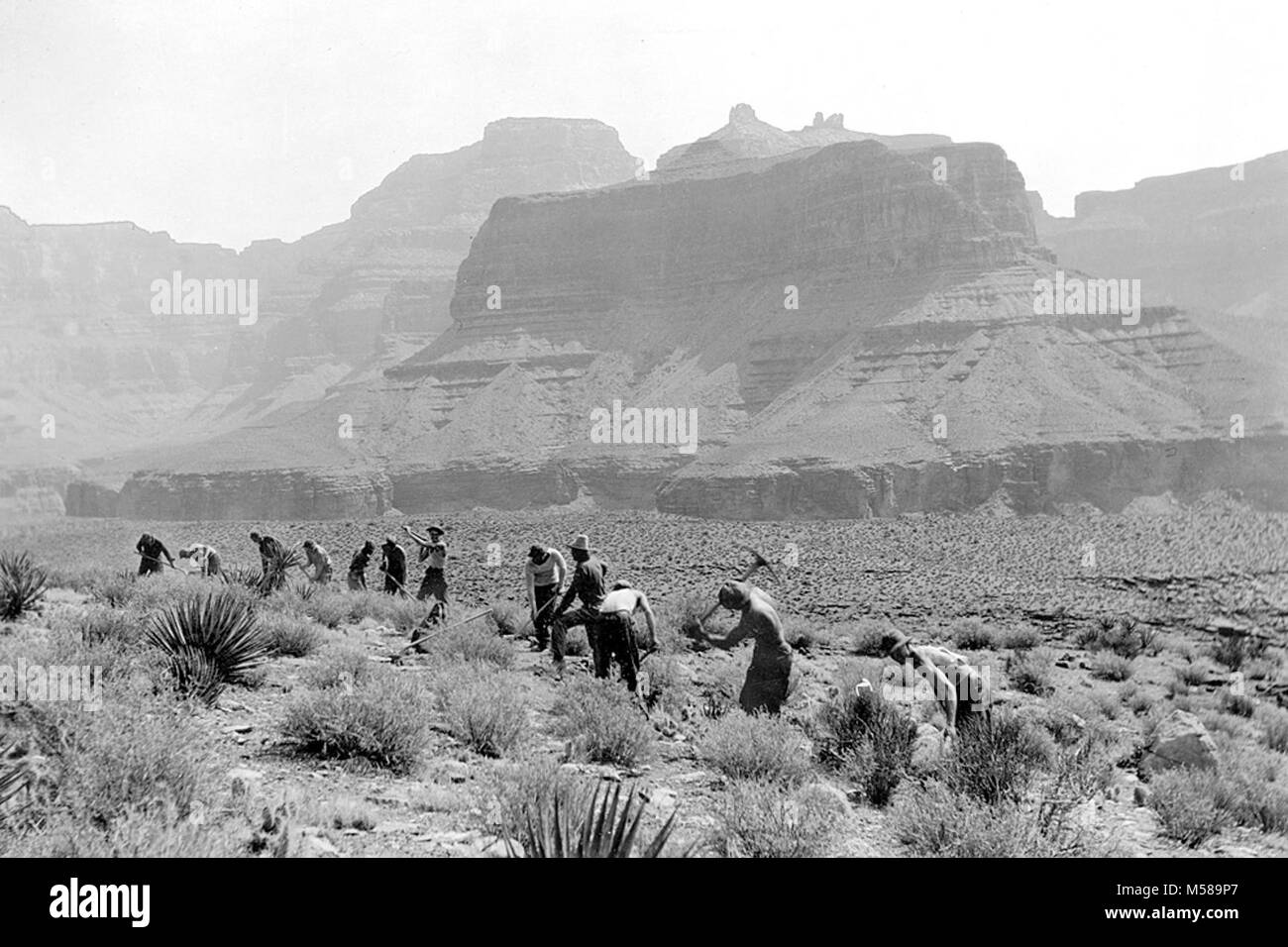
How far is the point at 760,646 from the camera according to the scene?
9242 millimetres

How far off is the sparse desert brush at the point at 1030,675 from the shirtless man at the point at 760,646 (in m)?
6.69

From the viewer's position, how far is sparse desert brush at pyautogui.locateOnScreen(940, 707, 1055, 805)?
6.77 metres

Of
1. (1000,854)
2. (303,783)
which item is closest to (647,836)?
(1000,854)

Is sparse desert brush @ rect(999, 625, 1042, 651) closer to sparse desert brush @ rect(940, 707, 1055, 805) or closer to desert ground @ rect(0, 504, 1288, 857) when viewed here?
desert ground @ rect(0, 504, 1288, 857)

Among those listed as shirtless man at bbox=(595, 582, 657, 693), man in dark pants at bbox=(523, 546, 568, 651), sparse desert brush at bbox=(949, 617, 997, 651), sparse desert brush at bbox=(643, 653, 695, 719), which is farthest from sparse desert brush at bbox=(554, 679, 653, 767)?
sparse desert brush at bbox=(949, 617, 997, 651)

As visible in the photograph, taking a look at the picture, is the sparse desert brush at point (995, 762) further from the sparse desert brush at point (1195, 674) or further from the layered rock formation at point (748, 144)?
the layered rock formation at point (748, 144)

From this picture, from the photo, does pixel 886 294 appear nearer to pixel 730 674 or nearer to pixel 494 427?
pixel 494 427

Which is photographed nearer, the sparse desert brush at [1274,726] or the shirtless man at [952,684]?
the shirtless man at [952,684]

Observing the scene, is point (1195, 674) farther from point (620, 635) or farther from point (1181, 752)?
point (620, 635)

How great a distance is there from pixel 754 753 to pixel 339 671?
4.27 metres

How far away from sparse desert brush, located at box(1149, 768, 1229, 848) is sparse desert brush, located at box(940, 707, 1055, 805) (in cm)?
86

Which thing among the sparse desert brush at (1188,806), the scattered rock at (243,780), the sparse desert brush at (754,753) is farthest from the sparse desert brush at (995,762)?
the scattered rock at (243,780)

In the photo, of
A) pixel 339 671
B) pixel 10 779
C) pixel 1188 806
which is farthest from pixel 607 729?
pixel 1188 806

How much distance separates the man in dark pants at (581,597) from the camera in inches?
410
